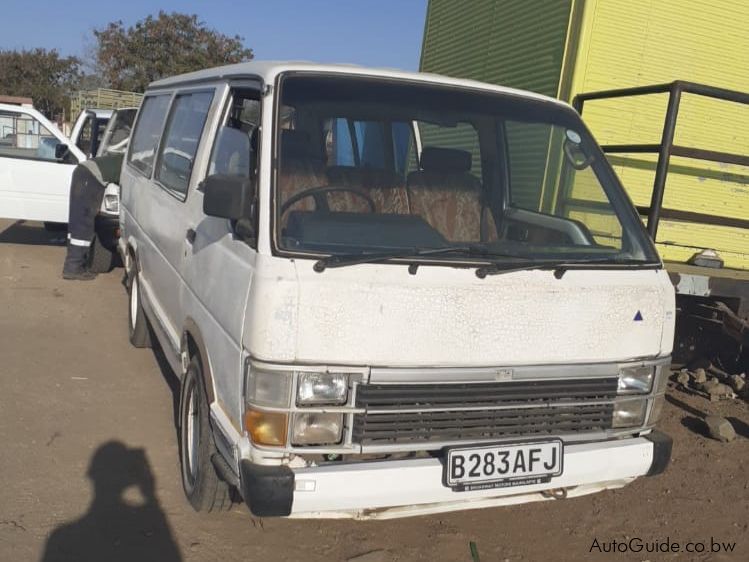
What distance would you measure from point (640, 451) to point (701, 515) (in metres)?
1.03

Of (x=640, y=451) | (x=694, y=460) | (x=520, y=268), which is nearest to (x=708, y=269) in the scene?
(x=694, y=460)

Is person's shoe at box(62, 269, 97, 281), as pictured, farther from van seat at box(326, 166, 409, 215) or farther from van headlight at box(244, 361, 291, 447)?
van headlight at box(244, 361, 291, 447)

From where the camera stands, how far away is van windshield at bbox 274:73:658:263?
3.13 m

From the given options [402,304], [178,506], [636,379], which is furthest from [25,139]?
[636,379]

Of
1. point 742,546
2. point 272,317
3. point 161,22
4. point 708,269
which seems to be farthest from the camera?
point 161,22

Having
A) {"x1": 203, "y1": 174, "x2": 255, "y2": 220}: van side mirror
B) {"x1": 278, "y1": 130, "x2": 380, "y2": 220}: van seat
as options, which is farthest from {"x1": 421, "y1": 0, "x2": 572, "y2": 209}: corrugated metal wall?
{"x1": 203, "y1": 174, "x2": 255, "y2": 220}: van side mirror

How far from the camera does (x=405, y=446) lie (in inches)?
111

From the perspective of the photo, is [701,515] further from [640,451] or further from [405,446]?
→ [405,446]

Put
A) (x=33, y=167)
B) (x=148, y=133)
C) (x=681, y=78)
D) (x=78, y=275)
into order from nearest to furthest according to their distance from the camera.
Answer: (x=148, y=133)
(x=681, y=78)
(x=78, y=275)
(x=33, y=167)

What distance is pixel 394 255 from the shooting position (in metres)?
2.83

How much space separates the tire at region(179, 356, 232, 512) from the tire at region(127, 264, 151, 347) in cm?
218

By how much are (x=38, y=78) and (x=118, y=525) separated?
4170cm

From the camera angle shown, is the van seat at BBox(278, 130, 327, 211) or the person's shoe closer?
the van seat at BBox(278, 130, 327, 211)

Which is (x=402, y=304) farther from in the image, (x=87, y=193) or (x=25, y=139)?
(x=25, y=139)
